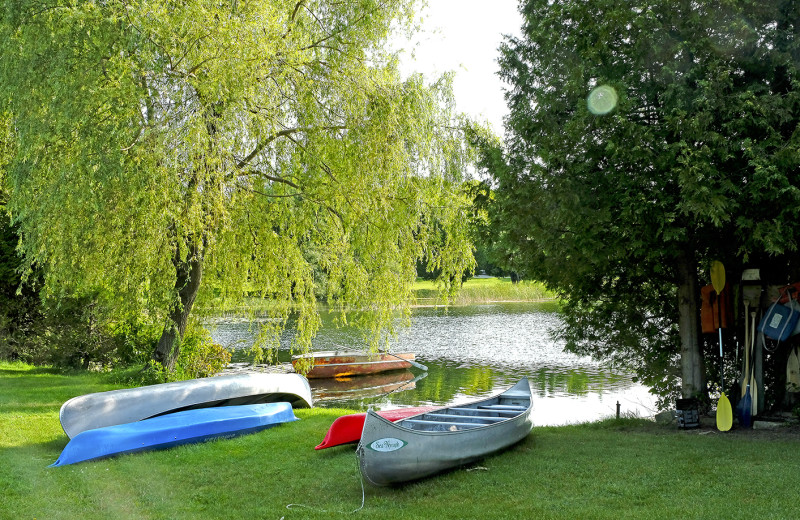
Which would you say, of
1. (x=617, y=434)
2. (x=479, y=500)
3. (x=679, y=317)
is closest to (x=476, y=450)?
(x=479, y=500)

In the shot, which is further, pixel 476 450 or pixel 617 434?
pixel 617 434

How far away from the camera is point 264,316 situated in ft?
45.9

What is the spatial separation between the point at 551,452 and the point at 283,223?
6714mm

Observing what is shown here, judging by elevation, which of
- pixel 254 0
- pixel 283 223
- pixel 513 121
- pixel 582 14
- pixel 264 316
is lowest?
pixel 264 316

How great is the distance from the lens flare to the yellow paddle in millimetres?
2727

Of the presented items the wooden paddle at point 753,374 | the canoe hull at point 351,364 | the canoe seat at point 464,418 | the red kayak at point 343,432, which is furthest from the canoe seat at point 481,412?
the canoe hull at point 351,364

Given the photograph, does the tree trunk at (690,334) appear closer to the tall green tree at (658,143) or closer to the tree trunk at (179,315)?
the tall green tree at (658,143)

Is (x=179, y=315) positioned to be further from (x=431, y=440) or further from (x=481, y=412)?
(x=431, y=440)

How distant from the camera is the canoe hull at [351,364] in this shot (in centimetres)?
1984

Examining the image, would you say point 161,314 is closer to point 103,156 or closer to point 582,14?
point 103,156

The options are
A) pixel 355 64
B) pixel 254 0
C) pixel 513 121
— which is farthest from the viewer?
pixel 355 64

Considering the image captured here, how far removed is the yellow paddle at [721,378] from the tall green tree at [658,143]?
13.5 inches

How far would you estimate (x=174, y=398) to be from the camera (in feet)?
32.2

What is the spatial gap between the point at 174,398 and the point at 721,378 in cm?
768
